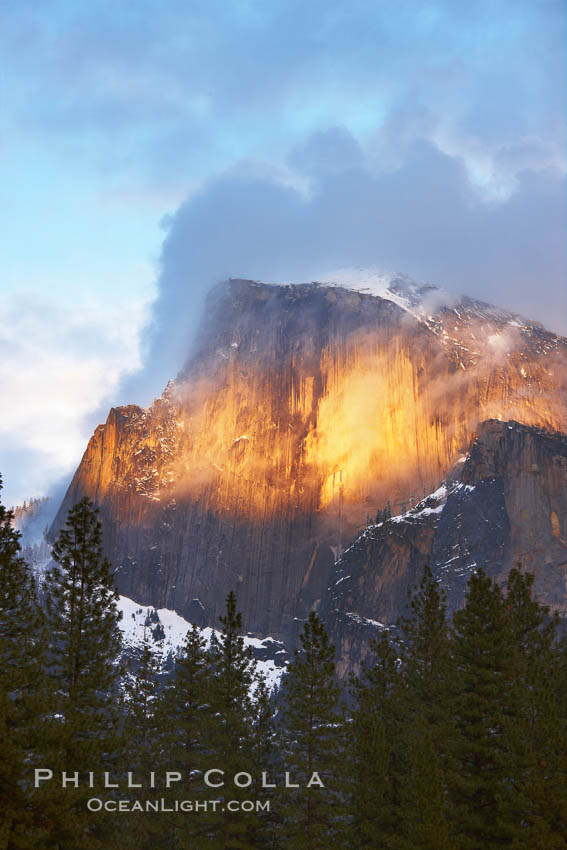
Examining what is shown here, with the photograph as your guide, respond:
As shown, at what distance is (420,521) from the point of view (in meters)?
193

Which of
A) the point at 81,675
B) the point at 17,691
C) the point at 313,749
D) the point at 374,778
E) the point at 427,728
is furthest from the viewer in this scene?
the point at 313,749

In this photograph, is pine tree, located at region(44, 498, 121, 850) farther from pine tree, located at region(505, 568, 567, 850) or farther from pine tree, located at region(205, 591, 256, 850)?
pine tree, located at region(505, 568, 567, 850)

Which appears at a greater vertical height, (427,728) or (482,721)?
(482,721)

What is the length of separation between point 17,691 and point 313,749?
19.4 metres

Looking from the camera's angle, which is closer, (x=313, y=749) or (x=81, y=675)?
(x=81, y=675)

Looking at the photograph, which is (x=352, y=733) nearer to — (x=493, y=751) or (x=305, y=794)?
(x=305, y=794)

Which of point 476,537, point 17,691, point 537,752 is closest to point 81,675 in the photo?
point 17,691

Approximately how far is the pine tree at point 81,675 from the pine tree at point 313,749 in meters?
11.2

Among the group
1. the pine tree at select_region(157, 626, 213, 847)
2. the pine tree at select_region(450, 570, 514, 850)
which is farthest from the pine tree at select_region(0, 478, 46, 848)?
the pine tree at select_region(450, 570, 514, 850)

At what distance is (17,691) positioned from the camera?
41.2m

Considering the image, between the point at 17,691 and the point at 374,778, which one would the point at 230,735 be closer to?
the point at 374,778

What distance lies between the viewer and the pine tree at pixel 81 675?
39.7 m

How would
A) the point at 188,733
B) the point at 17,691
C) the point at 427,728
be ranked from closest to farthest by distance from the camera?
the point at 17,691 → the point at 427,728 → the point at 188,733

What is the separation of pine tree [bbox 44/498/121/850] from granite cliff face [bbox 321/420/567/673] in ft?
395
